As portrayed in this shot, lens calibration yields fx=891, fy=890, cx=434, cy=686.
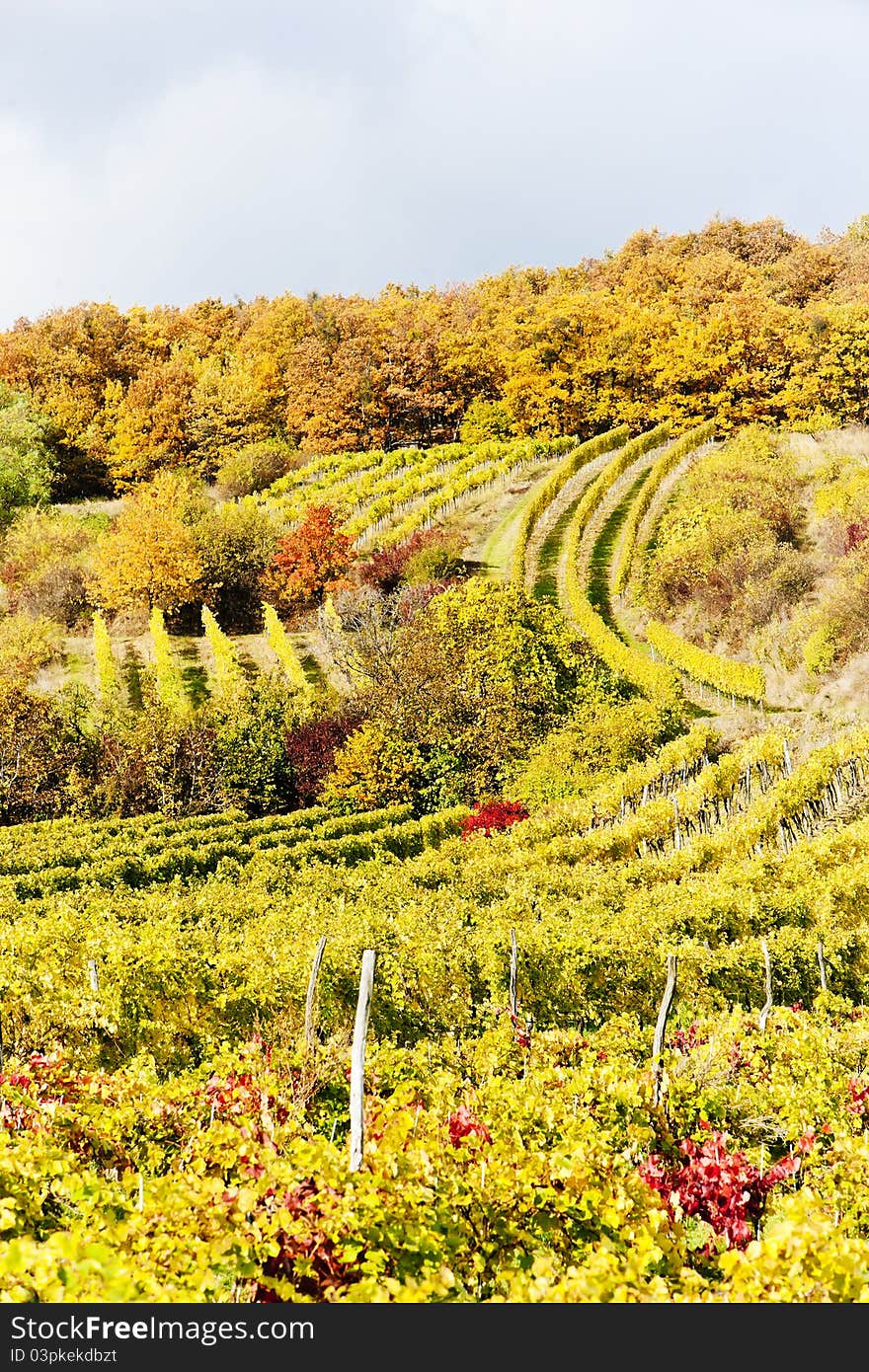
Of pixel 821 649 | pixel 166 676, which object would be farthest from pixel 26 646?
pixel 821 649

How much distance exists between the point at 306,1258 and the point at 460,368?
209 feet

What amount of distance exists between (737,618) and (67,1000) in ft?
102

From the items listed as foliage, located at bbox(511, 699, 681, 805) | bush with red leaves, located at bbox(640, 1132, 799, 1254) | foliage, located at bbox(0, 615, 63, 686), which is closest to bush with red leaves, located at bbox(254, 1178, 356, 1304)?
bush with red leaves, located at bbox(640, 1132, 799, 1254)

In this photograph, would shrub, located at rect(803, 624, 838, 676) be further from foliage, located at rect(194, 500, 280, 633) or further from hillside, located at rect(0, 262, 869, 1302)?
foliage, located at rect(194, 500, 280, 633)

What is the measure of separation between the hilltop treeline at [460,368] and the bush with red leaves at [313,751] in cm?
3650

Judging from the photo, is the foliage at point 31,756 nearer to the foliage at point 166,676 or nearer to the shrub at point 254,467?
the foliage at point 166,676

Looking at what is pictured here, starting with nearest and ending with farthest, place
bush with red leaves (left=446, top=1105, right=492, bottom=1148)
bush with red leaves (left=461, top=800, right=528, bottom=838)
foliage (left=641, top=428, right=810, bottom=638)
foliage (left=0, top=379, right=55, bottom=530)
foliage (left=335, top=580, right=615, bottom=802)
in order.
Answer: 1. bush with red leaves (left=446, top=1105, right=492, bottom=1148)
2. bush with red leaves (left=461, top=800, right=528, bottom=838)
3. foliage (left=335, top=580, right=615, bottom=802)
4. foliage (left=641, top=428, right=810, bottom=638)
5. foliage (left=0, top=379, right=55, bottom=530)

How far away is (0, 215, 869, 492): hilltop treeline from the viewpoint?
5847 centimetres

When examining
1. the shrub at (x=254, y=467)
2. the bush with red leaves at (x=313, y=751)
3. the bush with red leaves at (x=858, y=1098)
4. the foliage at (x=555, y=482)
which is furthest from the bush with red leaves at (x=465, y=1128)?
the shrub at (x=254, y=467)

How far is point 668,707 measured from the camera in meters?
27.7

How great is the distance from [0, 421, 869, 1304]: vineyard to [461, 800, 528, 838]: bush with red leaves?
275 mm

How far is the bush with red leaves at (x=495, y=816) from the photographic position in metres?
23.4

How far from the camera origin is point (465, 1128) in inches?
241
